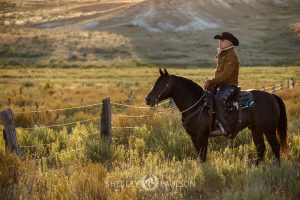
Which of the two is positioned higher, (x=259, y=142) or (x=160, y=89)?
(x=160, y=89)

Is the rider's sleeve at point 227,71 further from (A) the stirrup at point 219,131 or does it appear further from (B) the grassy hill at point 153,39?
(B) the grassy hill at point 153,39

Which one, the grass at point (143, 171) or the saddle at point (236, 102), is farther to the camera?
the saddle at point (236, 102)

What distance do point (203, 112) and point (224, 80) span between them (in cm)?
67

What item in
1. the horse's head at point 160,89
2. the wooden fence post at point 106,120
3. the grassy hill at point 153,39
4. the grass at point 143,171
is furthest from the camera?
the grassy hill at point 153,39

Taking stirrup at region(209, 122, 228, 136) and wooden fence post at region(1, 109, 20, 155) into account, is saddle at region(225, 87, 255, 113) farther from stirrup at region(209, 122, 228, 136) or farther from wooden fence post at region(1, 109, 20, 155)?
wooden fence post at region(1, 109, 20, 155)

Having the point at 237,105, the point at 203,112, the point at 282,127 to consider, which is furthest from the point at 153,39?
the point at 237,105

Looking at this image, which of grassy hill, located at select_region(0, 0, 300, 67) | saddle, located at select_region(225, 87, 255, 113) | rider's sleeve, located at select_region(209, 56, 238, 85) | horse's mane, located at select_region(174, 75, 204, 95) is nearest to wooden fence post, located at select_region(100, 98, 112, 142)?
horse's mane, located at select_region(174, 75, 204, 95)

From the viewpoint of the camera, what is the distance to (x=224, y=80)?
315 inches

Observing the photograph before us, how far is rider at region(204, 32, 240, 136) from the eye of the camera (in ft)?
26.0

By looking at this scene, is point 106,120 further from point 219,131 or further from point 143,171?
point 143,171

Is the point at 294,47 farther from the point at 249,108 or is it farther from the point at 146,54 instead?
the point at 249,108

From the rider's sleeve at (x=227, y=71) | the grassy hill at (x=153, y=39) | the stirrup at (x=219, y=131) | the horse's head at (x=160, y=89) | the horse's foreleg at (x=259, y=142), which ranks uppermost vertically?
the rider's sleeve at (x=227, y=71)

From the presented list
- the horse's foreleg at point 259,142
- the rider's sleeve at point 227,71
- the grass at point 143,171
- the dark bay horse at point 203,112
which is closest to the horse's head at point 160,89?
the dark bay horse at point 203,112

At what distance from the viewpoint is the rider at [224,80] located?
7.93 metres
